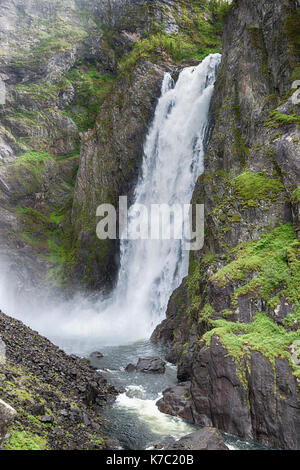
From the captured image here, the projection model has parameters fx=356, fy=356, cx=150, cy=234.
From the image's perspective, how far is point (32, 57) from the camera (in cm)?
4947

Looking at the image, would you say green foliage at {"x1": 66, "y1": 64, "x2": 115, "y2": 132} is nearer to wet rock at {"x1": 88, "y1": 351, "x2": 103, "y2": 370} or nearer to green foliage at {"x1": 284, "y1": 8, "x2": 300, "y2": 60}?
green foliage at {"x1": 284, "y1": 8, "x2": 300, "y2": 60}

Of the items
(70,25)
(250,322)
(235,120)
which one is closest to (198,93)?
(235,120)

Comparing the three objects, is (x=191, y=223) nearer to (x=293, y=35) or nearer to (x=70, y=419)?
(x=293, y=35)

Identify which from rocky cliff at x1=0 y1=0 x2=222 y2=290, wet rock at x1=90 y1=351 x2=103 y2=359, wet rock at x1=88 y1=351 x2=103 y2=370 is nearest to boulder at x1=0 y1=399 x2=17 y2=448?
wet rock at x1=88 y1=351 x2=103 y2=370

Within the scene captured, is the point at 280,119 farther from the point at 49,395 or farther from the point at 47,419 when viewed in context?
the point at 47,419

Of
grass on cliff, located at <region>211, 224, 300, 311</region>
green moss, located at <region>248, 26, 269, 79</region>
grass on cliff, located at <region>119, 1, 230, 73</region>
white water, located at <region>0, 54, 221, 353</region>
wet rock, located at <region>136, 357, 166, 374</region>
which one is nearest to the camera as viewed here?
grass on cliff, located at <region>211, 224, 300, 311</region>

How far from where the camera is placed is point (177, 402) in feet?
41.3

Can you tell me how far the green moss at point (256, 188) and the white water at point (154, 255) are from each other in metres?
10.6

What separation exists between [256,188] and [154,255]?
50.1 feet

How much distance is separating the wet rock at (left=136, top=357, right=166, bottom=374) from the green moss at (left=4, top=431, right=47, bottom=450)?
358 inches

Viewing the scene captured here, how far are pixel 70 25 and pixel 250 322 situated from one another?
202 feet

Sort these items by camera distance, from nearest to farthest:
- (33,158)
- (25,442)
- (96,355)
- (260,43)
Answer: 1. (25,442)
2. (96,355)
3. (260,43)
4. (33,158)

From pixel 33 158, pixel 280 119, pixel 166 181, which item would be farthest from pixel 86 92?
pixel 280 119

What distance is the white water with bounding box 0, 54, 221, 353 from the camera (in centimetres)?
2716
